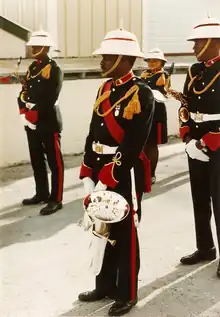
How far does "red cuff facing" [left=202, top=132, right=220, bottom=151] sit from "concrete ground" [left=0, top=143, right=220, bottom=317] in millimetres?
766

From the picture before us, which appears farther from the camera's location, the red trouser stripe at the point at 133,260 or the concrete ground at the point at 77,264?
the concrete ground at the point at 77,264

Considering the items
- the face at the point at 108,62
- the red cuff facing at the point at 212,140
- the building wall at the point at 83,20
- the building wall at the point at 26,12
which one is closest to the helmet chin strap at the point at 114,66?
the face at the point at 108,62

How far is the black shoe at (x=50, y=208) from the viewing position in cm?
479

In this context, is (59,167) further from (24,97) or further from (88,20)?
(88,20)

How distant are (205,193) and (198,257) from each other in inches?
16.7

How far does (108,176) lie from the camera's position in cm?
294

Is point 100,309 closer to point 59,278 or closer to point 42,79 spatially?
point 59,278

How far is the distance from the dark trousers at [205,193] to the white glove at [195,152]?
0.12ft

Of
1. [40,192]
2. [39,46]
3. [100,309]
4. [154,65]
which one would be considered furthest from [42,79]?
[100,309]

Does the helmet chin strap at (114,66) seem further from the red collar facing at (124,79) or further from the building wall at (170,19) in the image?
the building wall at (170,19)

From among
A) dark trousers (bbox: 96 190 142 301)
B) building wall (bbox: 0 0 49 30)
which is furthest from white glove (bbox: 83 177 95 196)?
building wall (bbox: 0 0 49 30)

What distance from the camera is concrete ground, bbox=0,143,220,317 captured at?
10.5 feet

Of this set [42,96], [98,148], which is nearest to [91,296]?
[98,148]

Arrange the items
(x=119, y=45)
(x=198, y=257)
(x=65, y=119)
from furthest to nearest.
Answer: (x=65, y=119)
(x=198, y=257)
(x=119, y=45)
